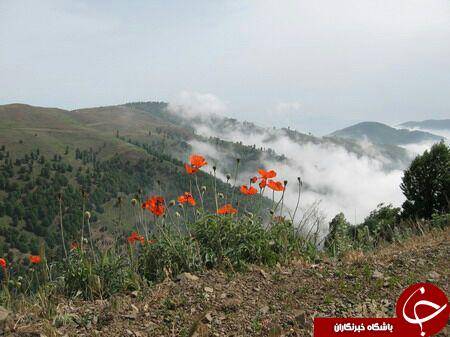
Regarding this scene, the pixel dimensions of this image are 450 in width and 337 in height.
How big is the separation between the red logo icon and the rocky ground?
0.19 metres

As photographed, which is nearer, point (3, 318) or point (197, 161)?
point (3, 318)

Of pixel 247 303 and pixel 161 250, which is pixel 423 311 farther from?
pixel 161 250

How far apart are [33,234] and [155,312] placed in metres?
188

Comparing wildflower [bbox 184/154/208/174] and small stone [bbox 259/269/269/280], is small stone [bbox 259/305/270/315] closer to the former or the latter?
small stone [bbox 259/269/269/280]

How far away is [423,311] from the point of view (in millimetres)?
3139

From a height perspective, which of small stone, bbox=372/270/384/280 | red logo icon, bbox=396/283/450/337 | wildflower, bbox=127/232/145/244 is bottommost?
small stone, bbox=372/270/384/280

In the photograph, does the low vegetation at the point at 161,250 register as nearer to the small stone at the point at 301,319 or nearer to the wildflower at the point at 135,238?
the wildflower at the point at 135,238

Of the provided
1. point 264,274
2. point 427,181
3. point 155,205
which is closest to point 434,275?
point 264,274

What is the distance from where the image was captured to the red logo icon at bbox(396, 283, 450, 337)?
10.1 feet

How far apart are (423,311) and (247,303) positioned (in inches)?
63.6

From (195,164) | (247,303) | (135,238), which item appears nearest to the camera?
(247,303)

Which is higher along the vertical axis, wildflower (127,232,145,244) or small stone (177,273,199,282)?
wildflower (127,232,145,244)

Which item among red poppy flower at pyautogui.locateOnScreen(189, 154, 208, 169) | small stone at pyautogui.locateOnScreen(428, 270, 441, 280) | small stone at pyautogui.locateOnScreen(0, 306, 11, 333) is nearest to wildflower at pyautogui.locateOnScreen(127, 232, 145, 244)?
red poppy flower at pyautogui.locateOnScreen(189, 154, 208, 169)

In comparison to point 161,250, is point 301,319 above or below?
below
